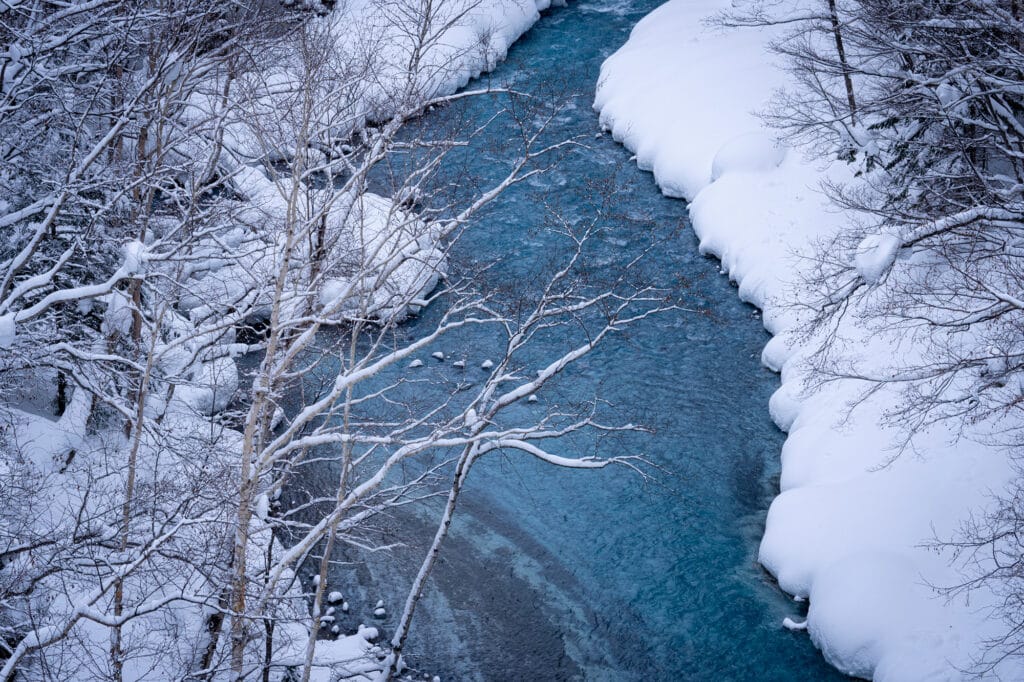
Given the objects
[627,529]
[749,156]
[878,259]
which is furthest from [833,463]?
[749,156]

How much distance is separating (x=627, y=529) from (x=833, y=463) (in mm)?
3013

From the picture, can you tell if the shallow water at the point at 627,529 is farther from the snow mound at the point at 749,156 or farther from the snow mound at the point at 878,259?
the snow mound at the point at 878,259

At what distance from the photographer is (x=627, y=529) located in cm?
1188

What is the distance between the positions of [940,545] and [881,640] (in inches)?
55.1

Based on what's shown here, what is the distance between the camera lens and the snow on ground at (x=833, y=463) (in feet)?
32.4

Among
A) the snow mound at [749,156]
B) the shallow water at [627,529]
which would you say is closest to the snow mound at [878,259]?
the shallow water at [627,529]

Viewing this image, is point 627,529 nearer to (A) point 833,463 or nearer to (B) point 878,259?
(A) point 833,463

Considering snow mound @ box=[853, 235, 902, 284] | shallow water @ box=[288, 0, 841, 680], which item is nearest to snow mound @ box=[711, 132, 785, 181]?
shallow water @ box=[288, 0, 841, 680]

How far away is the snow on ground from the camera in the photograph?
9867 millimetres

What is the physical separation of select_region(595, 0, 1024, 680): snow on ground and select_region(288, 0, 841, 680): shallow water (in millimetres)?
431

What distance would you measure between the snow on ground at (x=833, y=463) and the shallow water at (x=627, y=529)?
43cm

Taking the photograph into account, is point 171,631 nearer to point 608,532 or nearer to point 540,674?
point 540,674

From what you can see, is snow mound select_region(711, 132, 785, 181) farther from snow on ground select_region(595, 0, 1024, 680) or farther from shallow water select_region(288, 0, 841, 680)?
shallow water select_region(288, 0, 841, 680)

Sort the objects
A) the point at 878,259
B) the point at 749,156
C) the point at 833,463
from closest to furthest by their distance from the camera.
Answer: the point at 878,259 → the point at 833,463 → the point at 749,156
